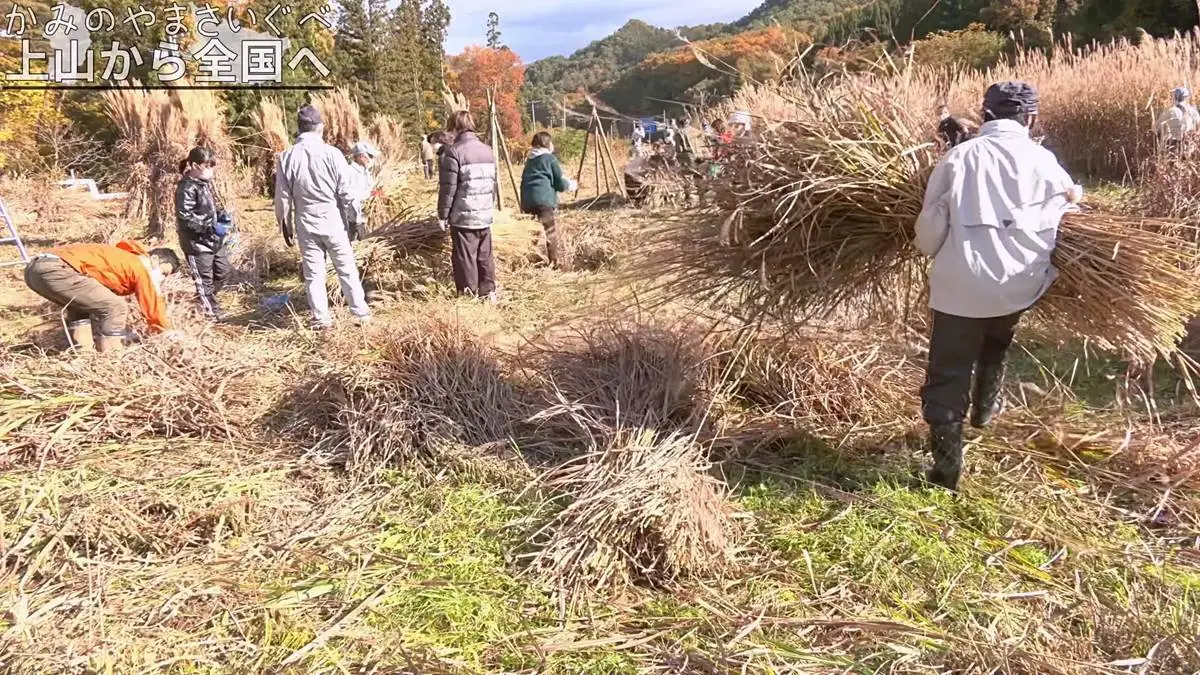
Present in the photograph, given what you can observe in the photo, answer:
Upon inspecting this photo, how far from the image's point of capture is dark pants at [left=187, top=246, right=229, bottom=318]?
17.4 ft

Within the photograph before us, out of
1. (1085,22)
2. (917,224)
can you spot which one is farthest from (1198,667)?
(1085,22)

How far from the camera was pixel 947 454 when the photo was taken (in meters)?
2.51

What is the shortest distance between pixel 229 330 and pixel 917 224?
4274mm

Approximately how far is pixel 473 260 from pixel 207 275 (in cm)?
206

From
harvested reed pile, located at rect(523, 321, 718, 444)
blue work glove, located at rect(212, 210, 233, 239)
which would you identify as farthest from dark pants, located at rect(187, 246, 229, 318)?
harvested reed pile, located at rect(523, 321, 718, 444)

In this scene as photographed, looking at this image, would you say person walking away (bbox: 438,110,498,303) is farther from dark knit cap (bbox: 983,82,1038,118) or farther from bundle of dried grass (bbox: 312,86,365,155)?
bundle of dried grass (bbox: 312,86,365,155)

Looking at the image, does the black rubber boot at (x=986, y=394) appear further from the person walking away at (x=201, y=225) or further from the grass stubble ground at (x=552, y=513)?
→ the person walking away at (x=201, y=225)

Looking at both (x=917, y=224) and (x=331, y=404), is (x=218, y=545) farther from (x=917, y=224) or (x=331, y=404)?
(x=917, y=224)

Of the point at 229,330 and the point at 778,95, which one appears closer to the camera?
the point at 778,95

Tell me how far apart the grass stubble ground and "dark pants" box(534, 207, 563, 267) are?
105 inches

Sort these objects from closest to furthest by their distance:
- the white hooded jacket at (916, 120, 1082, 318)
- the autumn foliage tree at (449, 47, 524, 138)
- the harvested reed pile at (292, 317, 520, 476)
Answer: the white hooded jacket at (916, 120, 1082, 318) < the harvested reed pile at (292, 317, 520, 476) < the autumn foliage tree at (449, 47, 524, 138)

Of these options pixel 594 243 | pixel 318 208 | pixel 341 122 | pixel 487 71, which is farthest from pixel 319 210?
pixel 487 71

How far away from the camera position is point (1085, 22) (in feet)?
61.9

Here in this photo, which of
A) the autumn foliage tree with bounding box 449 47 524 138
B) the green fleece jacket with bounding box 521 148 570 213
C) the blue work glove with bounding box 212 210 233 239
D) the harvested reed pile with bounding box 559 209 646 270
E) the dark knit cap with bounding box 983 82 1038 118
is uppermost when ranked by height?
the autumn foliage tree with bounding box 449 47 524 138
